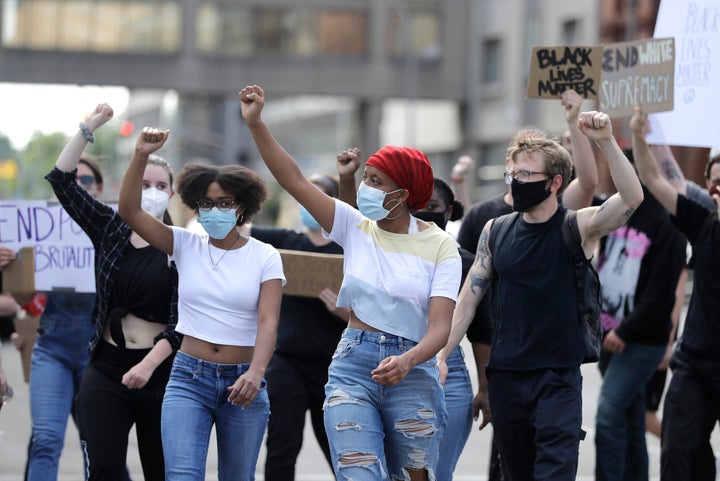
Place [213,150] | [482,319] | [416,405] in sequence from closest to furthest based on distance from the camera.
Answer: [416,405]
[482,319]
[213,150]

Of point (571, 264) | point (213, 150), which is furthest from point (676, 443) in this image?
point (213, 150)

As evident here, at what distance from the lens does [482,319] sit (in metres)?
7.30

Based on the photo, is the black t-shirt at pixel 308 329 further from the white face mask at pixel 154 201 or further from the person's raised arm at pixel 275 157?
the person's raised arm at pixel 275 157

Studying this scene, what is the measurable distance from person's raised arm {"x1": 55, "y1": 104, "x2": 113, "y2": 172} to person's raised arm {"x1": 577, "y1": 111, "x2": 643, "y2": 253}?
2265mm

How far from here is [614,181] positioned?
6148 millimetres

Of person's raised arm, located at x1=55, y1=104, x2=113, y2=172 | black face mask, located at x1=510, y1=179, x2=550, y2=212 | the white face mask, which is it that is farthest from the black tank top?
black face mask, located at x1=510, y1=179, x2=550, y2=212

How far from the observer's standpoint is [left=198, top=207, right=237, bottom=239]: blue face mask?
20.7 ft

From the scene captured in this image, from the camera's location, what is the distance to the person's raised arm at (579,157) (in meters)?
6.75

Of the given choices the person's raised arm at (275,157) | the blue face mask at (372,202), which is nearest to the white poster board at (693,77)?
the blue face mask at (372,202)

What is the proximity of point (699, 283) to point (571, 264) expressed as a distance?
95 cm

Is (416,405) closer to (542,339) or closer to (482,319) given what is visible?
(542,339)

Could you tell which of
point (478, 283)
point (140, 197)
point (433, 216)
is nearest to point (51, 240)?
point (140, 197)

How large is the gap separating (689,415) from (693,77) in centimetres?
202

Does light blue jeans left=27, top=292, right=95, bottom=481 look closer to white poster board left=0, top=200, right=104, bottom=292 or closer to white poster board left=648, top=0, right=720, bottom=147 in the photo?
white poster board left=0, top=200, right=104, bottom=292
